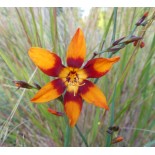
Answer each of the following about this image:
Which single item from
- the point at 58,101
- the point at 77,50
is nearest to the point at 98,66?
the point at 77,50

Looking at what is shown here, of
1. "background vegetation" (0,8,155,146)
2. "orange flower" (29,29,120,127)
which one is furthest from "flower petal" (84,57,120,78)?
"background vegetation" (0,8,155,146)

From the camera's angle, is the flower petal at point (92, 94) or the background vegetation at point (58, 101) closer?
the flower petal at point (92, 94)

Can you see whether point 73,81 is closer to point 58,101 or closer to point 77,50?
point 77,50

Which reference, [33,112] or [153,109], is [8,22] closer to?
[33,112]

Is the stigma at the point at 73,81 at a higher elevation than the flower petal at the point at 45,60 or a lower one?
lower

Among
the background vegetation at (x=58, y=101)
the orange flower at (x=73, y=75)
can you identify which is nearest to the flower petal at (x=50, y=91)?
the orange flower at (x=73, y=75)

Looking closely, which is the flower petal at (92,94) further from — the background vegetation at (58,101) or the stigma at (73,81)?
the background vegetation at (58,101)

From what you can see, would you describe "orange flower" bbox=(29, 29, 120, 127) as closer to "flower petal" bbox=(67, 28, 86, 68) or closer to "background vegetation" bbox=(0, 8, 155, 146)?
"flower petal" bbox=(67, 28, 86, 68)
